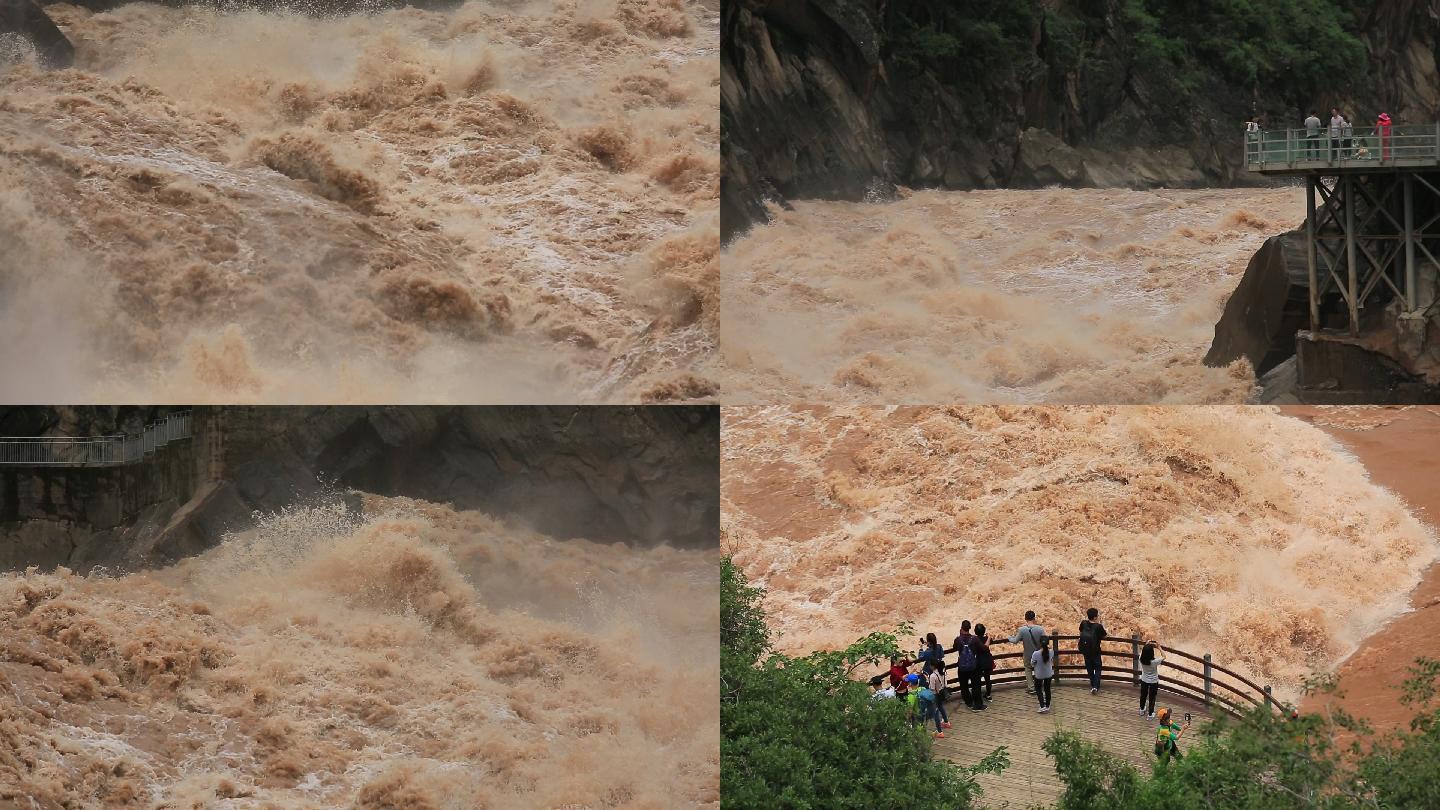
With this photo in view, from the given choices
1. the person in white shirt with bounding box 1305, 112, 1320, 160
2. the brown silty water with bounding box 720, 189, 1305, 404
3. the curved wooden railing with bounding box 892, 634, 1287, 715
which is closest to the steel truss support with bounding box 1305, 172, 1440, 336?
the person in white shirt with bounding box 1305, 112, 1320, 160

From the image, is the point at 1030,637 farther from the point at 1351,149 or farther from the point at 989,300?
the point at 989,300

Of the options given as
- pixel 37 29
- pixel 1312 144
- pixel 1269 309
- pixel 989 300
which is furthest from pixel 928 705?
pixel 37 29

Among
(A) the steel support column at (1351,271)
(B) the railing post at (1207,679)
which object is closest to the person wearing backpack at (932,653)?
(B) the railing post at (1207,679)

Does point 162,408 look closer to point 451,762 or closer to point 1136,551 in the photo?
point 451,762

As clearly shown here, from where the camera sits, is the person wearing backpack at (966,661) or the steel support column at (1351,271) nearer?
the person wearing backpack at (966,661)

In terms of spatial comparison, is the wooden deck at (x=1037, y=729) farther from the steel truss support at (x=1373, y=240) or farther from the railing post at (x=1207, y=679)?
the steel truss support at (x=1373, y=240)

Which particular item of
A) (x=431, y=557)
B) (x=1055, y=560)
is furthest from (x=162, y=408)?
(x=1055, y=560)

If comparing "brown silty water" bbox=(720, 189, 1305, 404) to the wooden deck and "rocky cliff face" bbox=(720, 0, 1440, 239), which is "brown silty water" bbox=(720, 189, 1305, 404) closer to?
"rocky cliff face" bbox=(720, 0, 1440, 239)
